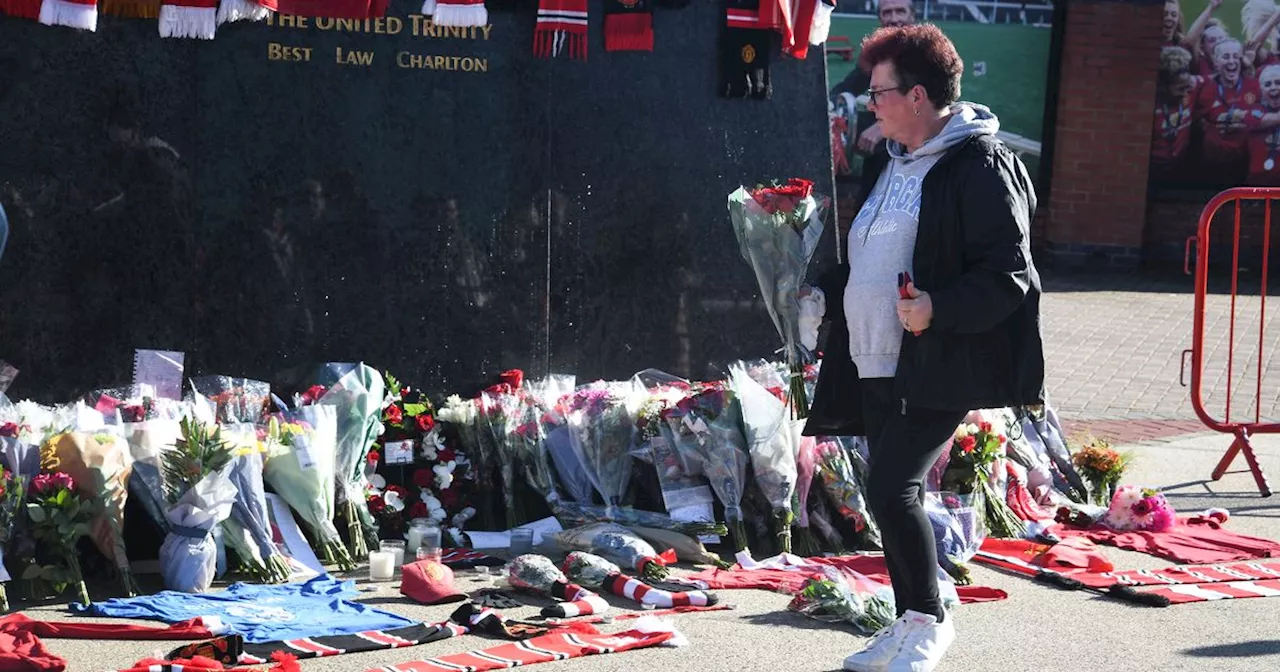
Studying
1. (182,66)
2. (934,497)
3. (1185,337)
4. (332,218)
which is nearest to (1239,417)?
(1185,337)

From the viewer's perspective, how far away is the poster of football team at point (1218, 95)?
630 inches

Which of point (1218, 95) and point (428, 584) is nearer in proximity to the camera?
point (428, 584)

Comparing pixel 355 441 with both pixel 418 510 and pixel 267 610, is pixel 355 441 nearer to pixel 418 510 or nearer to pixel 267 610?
pixel 418 510

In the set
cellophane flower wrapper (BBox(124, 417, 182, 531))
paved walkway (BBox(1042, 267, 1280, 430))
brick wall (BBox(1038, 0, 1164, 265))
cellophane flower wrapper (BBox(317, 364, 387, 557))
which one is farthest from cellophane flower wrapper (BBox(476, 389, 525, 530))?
brick wall (BBox(1038, 0, 1164, 265))

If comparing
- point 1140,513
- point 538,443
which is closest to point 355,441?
point 538,443

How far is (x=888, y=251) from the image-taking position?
15.7ft

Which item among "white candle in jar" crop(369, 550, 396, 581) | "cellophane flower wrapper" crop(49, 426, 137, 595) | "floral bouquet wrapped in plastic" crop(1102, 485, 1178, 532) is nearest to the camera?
"cellophane flower wrapper" crop(49, 426, 137, 595)

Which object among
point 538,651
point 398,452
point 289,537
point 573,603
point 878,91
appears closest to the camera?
point 878,91

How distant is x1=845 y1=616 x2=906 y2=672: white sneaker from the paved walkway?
441cm

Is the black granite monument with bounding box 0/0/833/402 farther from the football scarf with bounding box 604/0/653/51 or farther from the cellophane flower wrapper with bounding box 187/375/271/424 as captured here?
the cellophane flower wrapper with bounding box 187/375/271/424

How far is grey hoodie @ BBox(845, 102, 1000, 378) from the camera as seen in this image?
15.6ft

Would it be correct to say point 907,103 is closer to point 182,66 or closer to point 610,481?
point 610,481

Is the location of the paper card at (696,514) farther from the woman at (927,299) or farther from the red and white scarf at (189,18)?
the red and white scarf at (189,18)

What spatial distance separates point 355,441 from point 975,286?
2.95 metres
